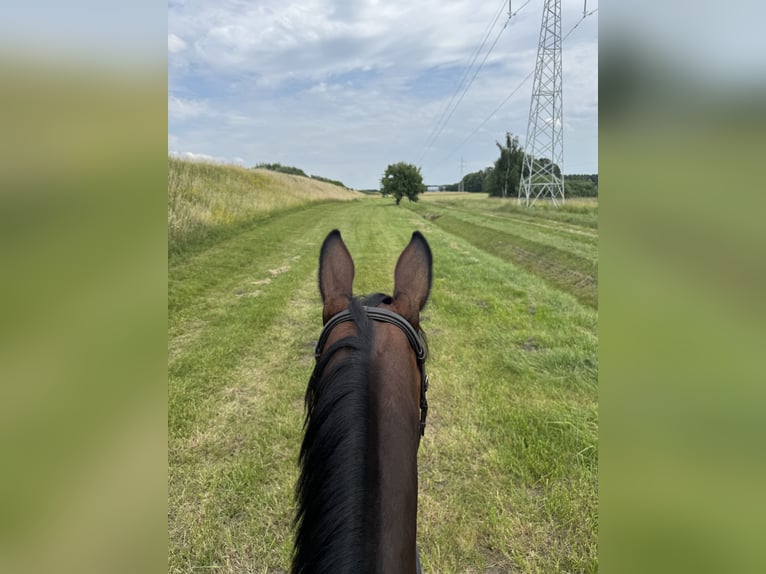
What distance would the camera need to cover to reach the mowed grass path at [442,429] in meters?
2.25

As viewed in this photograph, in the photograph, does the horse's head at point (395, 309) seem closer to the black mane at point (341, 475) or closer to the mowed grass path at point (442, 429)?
the black mane at point (341, 475)

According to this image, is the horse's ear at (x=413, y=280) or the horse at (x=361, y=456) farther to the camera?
the horse's ear at (x=413, y=280)

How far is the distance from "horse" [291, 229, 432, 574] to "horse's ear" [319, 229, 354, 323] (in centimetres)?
27

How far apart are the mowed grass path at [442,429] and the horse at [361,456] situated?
154cm

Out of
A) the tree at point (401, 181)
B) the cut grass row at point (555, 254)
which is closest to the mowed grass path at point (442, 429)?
the cut grass row at point (555, 254)

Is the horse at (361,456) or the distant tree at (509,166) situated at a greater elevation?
the distant tree at (509,166)

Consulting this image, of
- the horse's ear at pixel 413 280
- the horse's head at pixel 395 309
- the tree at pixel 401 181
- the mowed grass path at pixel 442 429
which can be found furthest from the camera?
the tree at pixel 401 181
